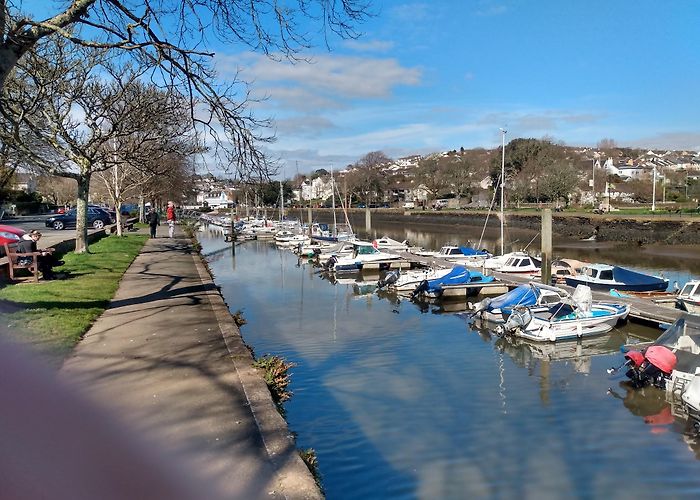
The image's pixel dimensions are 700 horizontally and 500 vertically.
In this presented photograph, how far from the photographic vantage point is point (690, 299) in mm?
20328

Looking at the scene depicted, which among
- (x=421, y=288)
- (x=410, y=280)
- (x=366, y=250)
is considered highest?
(x=366, y=250)

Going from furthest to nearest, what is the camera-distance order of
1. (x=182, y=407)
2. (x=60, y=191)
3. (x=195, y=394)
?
(x=60, y=191) < (x=195, y=394) < (x=182, y=407)

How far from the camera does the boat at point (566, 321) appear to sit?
59.1 feet

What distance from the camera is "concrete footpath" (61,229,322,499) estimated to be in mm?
5317

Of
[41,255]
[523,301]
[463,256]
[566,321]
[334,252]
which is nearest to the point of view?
[41,255]

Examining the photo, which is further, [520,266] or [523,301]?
[520,266]

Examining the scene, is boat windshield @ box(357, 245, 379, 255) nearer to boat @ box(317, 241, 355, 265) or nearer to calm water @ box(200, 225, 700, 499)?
boat @ box(317, 241, 355, 265)

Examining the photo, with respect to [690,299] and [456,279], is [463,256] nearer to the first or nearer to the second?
[456,279]

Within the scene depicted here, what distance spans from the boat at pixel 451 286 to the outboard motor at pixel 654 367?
39.7ft

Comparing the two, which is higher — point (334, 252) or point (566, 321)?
point (334, 252)

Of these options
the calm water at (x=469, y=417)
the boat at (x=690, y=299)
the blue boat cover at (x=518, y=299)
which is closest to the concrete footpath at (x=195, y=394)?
the calm water at (x=469, y=417)

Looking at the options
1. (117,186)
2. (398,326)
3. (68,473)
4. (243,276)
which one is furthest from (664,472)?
(117,186)

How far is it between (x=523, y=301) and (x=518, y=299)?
23 centimetres

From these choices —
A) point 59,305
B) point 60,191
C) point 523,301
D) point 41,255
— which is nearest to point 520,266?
point 523,301
